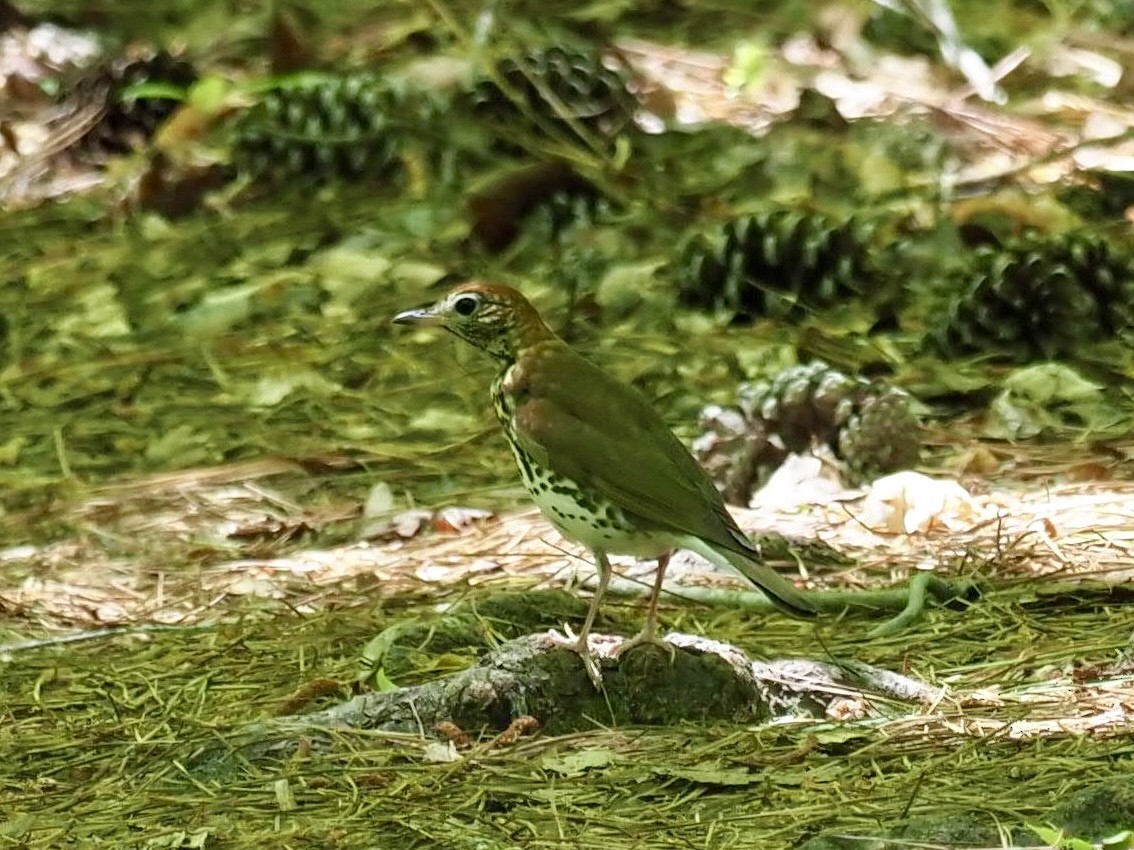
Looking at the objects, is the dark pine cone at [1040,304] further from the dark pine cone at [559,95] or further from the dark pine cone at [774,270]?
the dark pine cone at [559,95]

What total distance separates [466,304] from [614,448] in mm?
441

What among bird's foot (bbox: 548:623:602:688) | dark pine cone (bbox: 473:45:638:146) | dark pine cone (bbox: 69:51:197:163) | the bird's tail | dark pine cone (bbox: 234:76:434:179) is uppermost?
the bird's tail

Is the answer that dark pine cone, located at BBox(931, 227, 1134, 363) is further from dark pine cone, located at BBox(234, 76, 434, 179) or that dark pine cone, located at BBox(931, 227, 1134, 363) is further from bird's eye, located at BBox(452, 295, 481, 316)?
dark pine cone, located at BBox(234, 76, 434, 179)

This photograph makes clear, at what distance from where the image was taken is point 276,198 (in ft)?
24.2

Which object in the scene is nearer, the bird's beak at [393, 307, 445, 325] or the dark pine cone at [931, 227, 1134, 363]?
the bird's beak at [393, 307, 445, 325]

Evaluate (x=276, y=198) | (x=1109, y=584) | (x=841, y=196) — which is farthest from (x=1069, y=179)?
(x=1109, y=584)

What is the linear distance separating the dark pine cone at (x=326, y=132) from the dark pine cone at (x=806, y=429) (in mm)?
2990

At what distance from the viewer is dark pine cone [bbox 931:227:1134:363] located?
18.0ft

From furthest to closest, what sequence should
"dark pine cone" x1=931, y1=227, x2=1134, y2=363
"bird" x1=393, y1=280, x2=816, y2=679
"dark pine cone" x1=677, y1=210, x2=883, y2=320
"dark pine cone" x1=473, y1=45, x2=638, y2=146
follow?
"dark pine cone" x1=473, y1=45, x2=638, y2=146 < "dark pine cone" x1=677, y1=210, x2=883, y2=320 < "dark pine cone" x1=931, y1=227, x2=1134, y2=363 < "bird" x1=393, y1=280, x2=816, y2=679

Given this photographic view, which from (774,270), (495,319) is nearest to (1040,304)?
(774,270)

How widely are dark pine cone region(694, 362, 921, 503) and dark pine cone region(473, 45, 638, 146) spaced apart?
2701 mm

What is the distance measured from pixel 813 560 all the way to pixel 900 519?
319 mm

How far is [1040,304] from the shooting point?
5496 millimetres

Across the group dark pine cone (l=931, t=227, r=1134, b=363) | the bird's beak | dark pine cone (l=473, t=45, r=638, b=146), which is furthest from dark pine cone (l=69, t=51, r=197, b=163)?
the bird's beak
